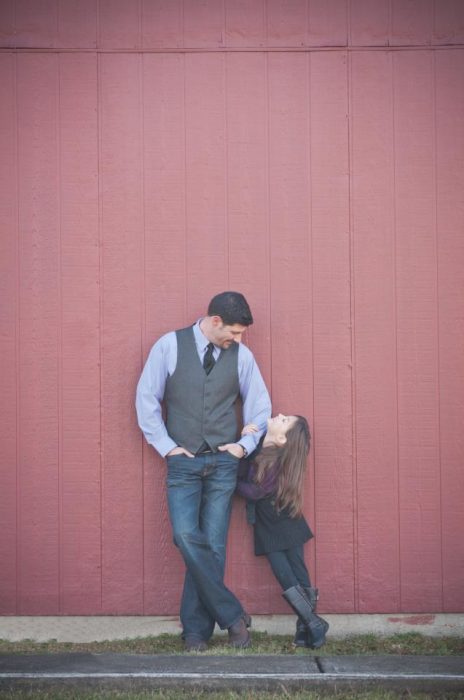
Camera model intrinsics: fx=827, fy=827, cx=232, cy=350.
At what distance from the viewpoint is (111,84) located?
4.97m

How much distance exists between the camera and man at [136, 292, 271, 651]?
4.48 m

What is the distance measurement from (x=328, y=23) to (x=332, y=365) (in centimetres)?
205

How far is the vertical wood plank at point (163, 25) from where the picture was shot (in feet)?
16.3

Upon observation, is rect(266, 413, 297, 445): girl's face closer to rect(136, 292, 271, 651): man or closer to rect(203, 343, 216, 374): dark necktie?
rect(136, 292, 271, 651): man

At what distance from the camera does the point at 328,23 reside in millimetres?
4969

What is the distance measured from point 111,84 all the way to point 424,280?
87.2 inches

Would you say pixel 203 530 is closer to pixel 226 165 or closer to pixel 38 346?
pixel 38 346

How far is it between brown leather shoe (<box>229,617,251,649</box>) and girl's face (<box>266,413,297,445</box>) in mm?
1004

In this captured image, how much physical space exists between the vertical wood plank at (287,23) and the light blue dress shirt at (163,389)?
180cm

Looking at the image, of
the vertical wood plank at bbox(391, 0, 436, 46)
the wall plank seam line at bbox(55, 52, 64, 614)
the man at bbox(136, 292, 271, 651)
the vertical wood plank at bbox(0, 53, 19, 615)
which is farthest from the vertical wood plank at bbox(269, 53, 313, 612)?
the vertical wood plank at bbox(0, 53, 19, 615)

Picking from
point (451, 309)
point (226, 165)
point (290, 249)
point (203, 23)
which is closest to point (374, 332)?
point (451, 309)

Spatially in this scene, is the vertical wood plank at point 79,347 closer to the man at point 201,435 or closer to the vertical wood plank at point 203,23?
the man at point 201,435

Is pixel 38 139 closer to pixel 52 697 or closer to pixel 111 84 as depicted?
pixel 111 84

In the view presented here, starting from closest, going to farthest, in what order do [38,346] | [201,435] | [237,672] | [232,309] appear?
[237,672]
[232,309]
[201,435]
[38,346]
